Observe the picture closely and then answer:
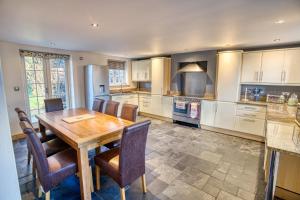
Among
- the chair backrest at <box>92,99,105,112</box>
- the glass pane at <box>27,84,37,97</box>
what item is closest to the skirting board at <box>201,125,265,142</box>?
the chair backrest at <box>92,99,105,112</box>

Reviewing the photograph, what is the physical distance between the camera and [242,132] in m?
3.75

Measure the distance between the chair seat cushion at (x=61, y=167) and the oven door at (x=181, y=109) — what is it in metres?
3.30

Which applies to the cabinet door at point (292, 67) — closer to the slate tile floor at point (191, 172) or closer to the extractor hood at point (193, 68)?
the slate tile floor at point (191, 172)

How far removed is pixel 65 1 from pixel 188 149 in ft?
9.96

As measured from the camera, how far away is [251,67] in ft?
12.0

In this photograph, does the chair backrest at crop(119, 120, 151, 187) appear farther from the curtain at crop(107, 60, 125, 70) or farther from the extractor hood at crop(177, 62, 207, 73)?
the curtain at crop(107, 60, 125, 70)

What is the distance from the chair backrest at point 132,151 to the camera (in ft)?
5.08

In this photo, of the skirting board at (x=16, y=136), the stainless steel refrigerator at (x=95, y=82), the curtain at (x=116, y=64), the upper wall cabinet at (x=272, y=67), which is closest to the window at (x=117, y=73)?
the curtain at (x=116, y=64)

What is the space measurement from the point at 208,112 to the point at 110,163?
3.20 metres

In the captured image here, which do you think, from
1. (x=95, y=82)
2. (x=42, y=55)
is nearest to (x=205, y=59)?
(x=95, y=82)

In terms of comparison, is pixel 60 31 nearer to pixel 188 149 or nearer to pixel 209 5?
pixel 209 5

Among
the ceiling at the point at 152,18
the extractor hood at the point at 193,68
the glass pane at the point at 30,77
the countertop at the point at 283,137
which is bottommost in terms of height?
the countertop at the point at 283,137

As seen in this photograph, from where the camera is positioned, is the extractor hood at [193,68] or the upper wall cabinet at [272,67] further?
the extractor hood at [193,68]

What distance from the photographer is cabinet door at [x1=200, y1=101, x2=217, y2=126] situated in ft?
13.4
